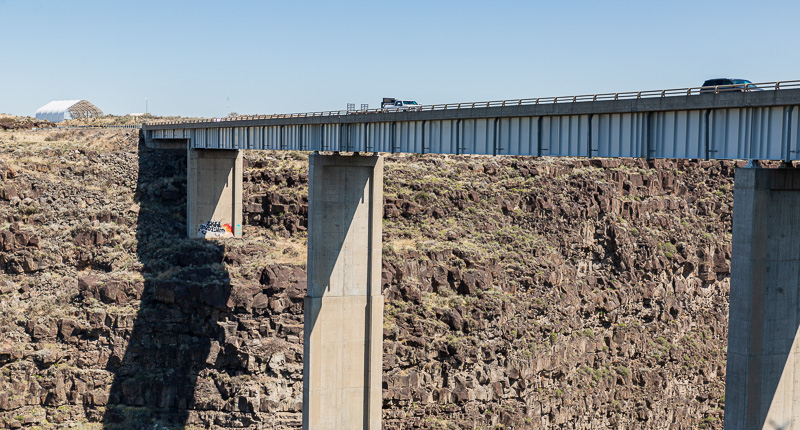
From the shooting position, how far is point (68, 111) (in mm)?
135125

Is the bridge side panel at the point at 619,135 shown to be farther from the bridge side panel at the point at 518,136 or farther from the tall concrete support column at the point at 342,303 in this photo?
the tall concrete support column at the point at 342,303

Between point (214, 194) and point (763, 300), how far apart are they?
52047 millimetres

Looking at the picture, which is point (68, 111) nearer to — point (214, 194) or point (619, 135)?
point (214, 194)

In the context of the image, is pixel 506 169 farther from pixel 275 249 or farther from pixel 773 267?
pixel 773 267

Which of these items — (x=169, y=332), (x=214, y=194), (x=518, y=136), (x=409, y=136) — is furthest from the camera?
(x=214, y=194)

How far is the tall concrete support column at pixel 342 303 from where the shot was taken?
49281 mm

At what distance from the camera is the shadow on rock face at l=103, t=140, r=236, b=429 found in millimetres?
56969

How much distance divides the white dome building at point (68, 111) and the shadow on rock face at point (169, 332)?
71986 millimetres

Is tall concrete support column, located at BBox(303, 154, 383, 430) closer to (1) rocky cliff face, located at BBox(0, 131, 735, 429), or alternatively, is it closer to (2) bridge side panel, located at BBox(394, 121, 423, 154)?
A: (2) bridge side panel, located at BBox(394, 121, 423, 154)

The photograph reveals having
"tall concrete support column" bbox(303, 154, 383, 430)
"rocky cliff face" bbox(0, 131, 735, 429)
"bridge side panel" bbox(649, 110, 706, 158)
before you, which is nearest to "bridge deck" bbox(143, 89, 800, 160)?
"bridge side panel" bbox(649, 110, 706, 158)

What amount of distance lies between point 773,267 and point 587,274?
50625 mm

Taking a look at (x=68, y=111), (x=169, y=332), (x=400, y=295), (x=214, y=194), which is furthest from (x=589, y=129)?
(x=68, y=111)

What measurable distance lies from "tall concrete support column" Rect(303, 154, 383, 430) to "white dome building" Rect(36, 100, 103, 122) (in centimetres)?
9586

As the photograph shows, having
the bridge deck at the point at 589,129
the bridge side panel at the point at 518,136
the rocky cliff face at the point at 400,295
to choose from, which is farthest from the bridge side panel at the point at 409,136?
the rocky cliff face at the point at 400,295
